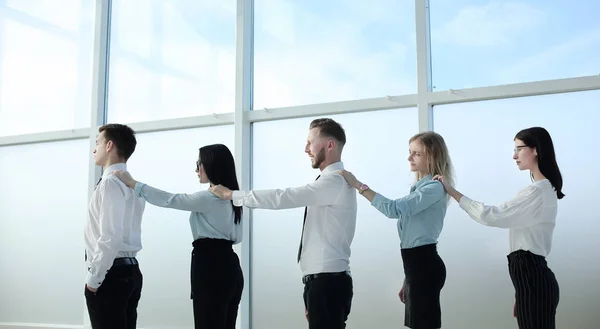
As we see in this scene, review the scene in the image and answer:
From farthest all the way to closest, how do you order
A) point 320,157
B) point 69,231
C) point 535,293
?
point 69,231 < point 320,157 < point 535,293

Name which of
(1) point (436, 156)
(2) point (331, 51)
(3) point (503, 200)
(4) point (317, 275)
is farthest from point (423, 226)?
(2) point (331, 51)

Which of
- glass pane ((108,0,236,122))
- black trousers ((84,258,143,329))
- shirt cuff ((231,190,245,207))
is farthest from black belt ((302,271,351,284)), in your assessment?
glass pane ((108,0,236,122))

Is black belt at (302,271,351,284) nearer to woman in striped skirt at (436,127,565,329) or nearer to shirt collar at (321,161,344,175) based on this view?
shirt collar at (321,161,344,175)

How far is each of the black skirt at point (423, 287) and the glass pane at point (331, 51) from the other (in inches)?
69.9

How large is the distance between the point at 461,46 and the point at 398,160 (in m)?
0.90

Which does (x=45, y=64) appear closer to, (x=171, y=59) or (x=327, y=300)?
(x=171, y=59)

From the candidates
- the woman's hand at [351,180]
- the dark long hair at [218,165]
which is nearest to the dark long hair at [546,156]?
the woman's hand at [351,180]

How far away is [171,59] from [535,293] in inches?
151

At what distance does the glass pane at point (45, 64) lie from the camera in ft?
19.7

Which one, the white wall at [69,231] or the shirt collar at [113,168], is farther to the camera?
the white wall at [69,231]

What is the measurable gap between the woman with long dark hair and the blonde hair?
40.3 inches

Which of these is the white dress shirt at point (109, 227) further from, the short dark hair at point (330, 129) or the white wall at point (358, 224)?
the white wall at point (358, 224)

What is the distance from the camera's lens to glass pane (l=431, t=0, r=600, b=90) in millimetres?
4152

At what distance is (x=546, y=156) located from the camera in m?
3.03
